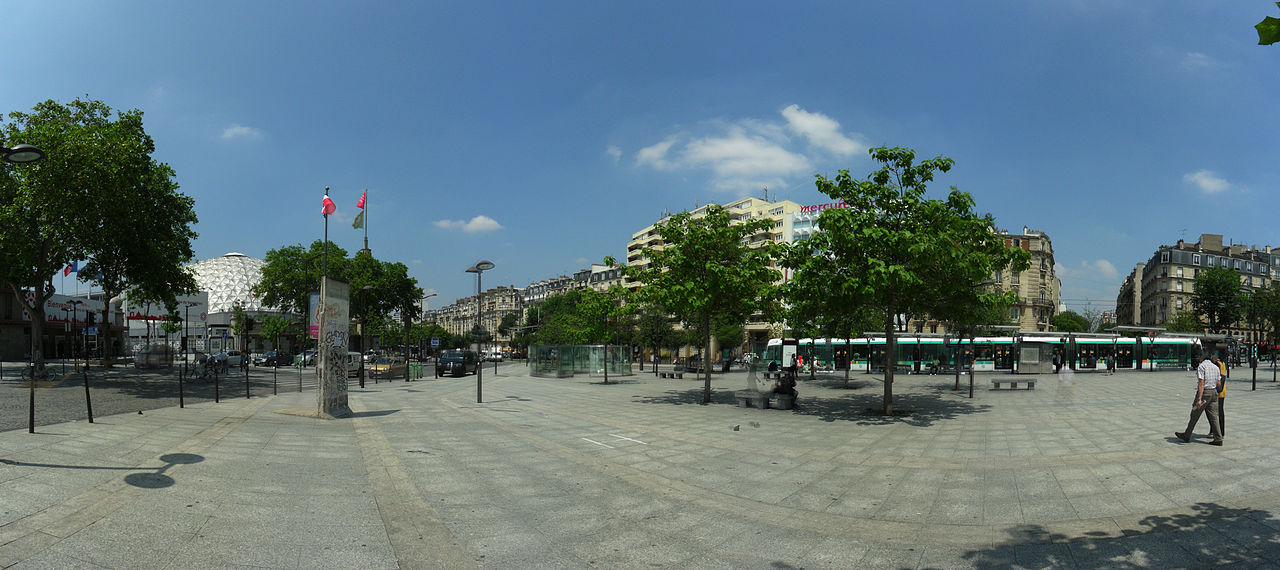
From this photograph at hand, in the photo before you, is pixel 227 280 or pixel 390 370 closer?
pixel 390 370

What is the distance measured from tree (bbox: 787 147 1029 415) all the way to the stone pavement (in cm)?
364

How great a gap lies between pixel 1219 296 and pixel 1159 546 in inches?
3271

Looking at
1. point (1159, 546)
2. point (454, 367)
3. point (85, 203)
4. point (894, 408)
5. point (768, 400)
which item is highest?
point (85, 203)

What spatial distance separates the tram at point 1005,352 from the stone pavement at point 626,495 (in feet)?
100

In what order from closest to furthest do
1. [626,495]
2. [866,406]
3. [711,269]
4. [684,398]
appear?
[626,495] < [866,406] < [711,269] < [684,398]

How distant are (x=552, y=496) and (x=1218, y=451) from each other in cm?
1029

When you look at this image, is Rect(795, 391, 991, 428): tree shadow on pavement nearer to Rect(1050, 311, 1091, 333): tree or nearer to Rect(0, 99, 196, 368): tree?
Rect(0, 99, 196, 368): tree

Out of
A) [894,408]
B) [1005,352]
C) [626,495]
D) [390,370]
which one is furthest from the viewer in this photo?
[1005,352]

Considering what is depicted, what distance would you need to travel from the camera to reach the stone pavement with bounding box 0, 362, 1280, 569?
528 centimetres

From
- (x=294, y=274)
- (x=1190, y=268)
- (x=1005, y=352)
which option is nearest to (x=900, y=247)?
(x=1005, y=352)

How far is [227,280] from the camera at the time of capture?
428 ft

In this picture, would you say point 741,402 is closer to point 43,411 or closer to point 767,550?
point 767,550

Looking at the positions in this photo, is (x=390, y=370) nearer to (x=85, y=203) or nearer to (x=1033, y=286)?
(x=85, y=203)

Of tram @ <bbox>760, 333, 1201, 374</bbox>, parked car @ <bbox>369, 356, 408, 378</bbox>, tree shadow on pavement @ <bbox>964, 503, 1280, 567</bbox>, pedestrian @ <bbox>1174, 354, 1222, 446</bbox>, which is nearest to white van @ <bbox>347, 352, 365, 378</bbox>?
parked car @ <bbox>369, 356, 408, 378</bbox>
